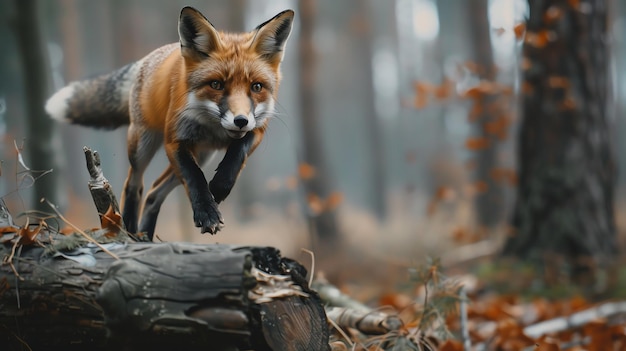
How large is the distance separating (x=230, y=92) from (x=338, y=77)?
28794 millimetres

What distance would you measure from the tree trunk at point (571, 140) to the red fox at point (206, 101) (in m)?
5.00

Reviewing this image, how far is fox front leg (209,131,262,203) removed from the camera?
272cm

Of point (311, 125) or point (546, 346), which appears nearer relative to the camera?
point (546, 346)

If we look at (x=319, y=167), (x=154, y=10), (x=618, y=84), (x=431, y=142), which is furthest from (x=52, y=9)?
(x=431, y=142)

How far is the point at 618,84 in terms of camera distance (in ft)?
71.7

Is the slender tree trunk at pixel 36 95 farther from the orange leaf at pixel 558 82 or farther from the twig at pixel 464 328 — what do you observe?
the orange leaf at pixel 558 82

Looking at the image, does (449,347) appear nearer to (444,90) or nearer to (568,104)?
(568,104)

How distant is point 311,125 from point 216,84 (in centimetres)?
1038

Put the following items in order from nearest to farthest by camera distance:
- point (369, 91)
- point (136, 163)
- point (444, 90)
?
point (136, 163) → point (444, 90) → point (369, 91)

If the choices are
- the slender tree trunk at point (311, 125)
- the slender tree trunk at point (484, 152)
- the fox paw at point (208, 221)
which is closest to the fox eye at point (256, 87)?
the fox paw at point (208, 221)

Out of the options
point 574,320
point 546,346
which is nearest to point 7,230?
point 546,346

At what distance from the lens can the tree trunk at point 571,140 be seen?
6891mm

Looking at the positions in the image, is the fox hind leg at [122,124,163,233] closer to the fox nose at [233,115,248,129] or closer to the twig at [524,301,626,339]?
the fox nose at [233,115,248,129]

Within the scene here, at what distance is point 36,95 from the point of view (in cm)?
629
